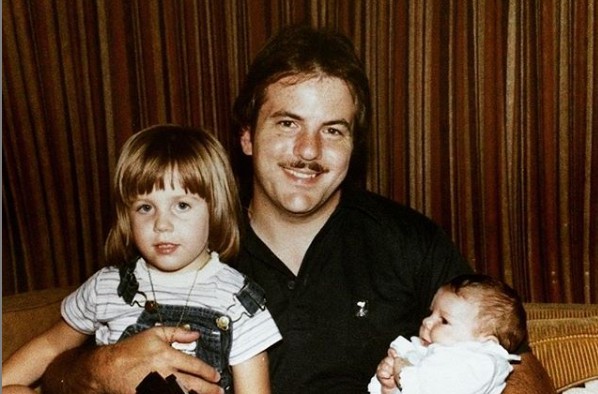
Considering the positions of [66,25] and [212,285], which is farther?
[66,25]

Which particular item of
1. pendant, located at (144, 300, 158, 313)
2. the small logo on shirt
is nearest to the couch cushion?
pendant, located at (144, 300, 158, 313)

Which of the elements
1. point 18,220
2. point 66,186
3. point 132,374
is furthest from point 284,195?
point 18,220

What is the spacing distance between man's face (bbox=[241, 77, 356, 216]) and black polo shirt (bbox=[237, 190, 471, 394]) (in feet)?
0.46

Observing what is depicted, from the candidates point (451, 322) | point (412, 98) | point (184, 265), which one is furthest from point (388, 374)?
point (412, 98)

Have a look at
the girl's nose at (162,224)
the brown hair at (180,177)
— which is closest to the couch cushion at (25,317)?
the brown hair at (180,177)

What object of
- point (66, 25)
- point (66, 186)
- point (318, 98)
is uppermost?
point (66, 25)

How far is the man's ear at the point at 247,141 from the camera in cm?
221

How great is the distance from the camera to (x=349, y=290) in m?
2.06

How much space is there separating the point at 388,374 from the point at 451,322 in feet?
0.62

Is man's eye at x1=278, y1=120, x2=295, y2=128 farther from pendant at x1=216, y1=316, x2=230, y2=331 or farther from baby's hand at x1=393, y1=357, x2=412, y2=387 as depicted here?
baby's hand at x1=393, y1=357, x2=412, y2=387

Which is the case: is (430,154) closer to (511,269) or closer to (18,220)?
(511,269)

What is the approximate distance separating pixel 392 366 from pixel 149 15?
150 cm

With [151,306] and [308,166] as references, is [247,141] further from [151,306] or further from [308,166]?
[151,306]

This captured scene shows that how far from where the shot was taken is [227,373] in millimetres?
1846
